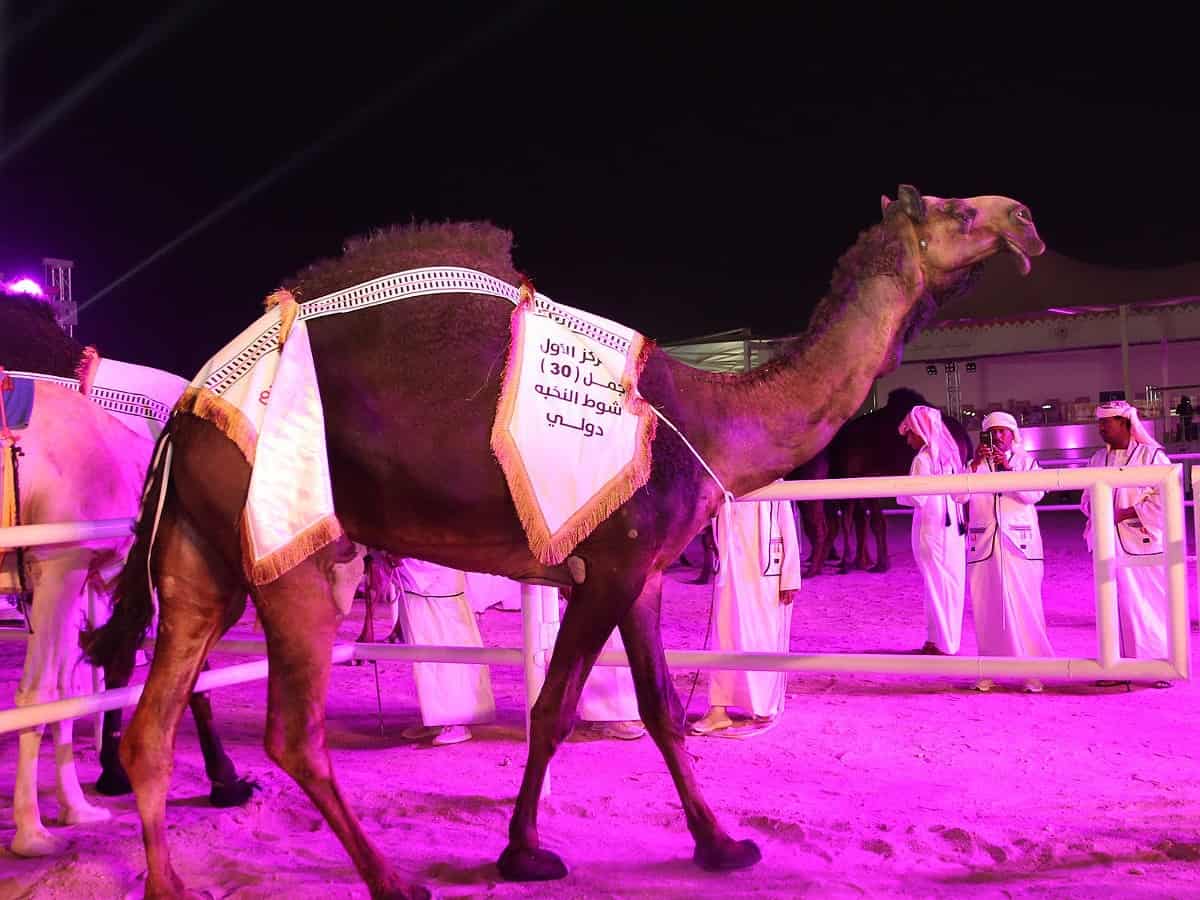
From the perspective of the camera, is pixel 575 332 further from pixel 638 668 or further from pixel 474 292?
pixel 638 668

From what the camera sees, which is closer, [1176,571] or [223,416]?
[223,416]

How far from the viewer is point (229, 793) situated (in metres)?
4.56

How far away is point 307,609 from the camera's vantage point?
10.4 feet

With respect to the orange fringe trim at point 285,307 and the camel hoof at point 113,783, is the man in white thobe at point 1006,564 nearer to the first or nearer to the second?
the camel hoof at point 113,783

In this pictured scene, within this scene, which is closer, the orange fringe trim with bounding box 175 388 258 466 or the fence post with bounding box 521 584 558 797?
the orange fringe trim with bounding box 175 388 258 466

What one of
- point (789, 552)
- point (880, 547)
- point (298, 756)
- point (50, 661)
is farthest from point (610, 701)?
point (880, 547)

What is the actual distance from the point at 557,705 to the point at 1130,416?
5.97 metres

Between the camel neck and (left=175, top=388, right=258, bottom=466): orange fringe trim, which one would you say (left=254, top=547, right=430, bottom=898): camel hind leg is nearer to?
(left=175, top=388, right=258, bottom=466): orange fringe trim

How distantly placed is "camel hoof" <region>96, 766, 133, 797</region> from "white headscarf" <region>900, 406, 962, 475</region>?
21.7 feet

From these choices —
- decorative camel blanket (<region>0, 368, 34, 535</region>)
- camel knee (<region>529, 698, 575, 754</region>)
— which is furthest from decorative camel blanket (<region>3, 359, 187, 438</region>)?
camel knee (<region>529, 698, 575, 754</region>)

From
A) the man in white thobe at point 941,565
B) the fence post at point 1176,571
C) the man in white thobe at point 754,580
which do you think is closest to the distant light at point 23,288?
the man in white thobe at point 754,580

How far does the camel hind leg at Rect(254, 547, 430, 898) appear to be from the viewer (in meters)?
3.11

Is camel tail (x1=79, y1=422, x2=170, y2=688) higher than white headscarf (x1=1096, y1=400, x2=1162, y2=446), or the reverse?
white headscarf (x1=1096, y1=400, x2=1162, y2=446)

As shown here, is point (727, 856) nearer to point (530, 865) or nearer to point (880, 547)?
point (530, 865)
